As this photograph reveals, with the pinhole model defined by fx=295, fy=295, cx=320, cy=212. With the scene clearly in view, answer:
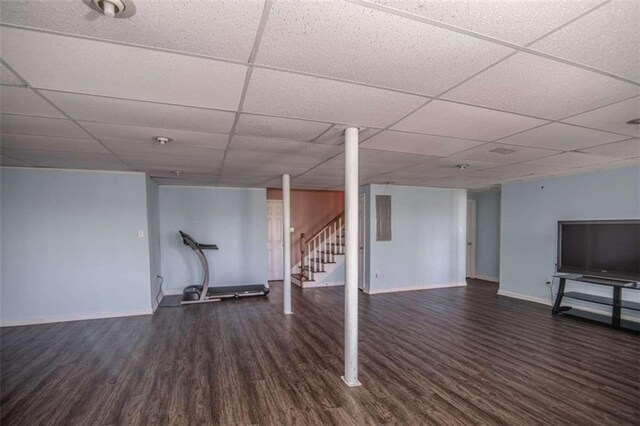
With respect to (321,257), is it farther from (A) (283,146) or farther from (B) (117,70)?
(B) (117,70)

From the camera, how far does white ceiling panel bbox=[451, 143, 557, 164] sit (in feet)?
11.3

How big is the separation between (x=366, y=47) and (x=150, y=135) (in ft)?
7.79

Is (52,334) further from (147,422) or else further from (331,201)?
(331,201)

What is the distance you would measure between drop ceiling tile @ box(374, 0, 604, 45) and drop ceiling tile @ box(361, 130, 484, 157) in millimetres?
1506

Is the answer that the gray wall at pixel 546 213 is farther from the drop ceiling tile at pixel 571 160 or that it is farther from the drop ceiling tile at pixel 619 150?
the drop ceiling tile at pixel 619 150

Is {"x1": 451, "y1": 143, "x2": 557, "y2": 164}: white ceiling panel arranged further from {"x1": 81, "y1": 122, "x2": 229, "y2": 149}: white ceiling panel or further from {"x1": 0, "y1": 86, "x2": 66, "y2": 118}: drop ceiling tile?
{"x1": 0, "y1": 86, "x2": 66, "y2": 118}: drop ceiling tile

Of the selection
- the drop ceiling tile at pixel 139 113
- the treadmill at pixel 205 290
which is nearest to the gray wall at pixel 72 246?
the treadmill at pixel 205 290

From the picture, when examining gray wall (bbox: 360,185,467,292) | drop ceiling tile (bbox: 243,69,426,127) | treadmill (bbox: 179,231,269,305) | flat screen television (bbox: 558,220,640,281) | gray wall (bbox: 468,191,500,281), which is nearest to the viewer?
drop ceiling tile (bbox: 243,69,426,127)

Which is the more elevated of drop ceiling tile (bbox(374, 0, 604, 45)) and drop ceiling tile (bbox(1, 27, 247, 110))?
drop ceiling tile (bbox(374, 0, 604, 45))

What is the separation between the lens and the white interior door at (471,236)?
27.5ft

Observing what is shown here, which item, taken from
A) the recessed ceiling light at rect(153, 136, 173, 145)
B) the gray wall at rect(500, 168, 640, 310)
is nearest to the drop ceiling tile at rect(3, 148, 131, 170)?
the recessed ceiling light at rect(153, 136, 173, 145)

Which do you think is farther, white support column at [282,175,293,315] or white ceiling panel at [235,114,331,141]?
white support column at [282,175,293,315]

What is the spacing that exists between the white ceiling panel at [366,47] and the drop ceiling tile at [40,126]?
216cm

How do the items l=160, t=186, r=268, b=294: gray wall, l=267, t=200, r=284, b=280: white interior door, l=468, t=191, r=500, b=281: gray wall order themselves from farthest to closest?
1. l=267, t=200, r=284, b=280: white interior door
2. l=468, t=191, r=500, b=281: gray wall
3. l=160, t=186, r=268, b=294: gray wall
